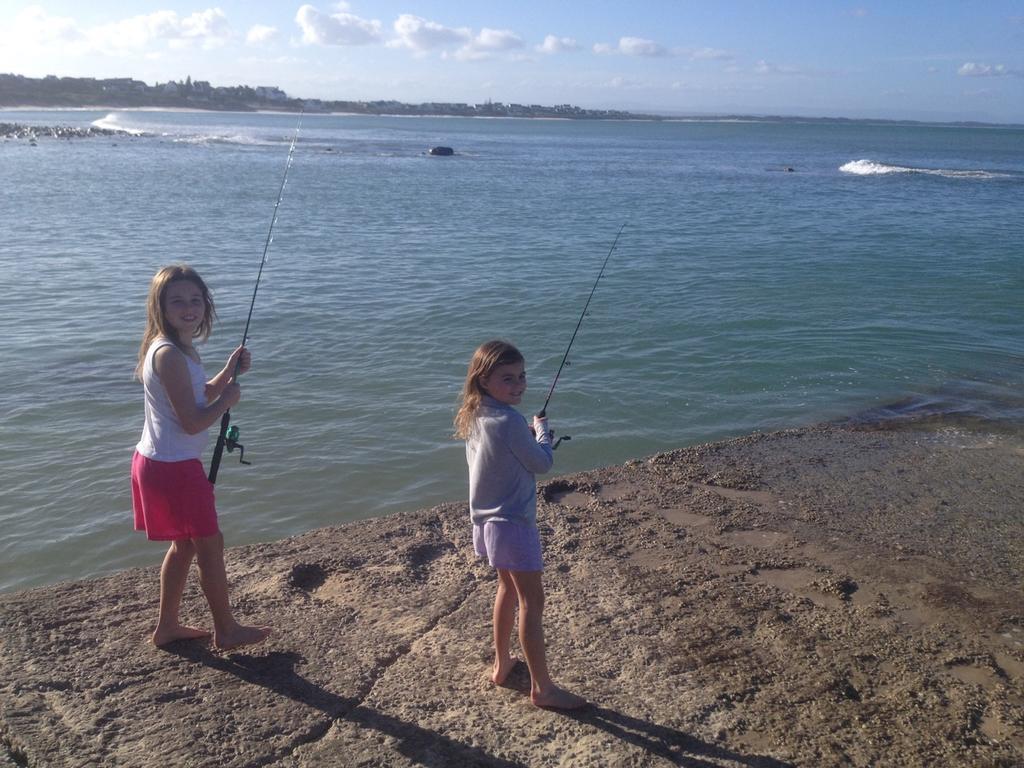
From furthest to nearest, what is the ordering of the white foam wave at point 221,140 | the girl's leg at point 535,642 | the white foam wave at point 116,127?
the white foam wave at point 116,127
the white foam wave at point 221,140
the girl's leg at point 535,642

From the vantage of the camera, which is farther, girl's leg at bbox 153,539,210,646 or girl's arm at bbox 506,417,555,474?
girl's leg at bbox 153,539,210,646

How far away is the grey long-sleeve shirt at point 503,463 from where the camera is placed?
3.12 m

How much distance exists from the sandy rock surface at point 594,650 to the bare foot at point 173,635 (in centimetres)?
4

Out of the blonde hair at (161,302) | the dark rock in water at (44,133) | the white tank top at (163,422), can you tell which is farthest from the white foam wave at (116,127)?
the white tank top at (163,422)

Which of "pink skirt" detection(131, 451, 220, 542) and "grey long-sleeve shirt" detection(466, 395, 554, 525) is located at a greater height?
"grey long-sleeve shirt" detection(466, 395, 554, 525)

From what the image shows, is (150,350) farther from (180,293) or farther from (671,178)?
(671,178)

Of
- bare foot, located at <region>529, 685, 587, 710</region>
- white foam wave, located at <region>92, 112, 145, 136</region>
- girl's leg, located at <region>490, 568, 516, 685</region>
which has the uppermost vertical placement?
white foam wave, located at <region>92, 112, 145, 136</region>

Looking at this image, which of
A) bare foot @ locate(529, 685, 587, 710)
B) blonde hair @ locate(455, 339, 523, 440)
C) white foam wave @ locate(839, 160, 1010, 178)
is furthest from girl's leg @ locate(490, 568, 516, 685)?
white foam wave @ locate(839, 160, 1010, 178)

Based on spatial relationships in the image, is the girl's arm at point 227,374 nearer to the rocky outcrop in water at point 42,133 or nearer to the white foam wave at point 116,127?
the rocky outcrop in water at point 42,133

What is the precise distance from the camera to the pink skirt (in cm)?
342

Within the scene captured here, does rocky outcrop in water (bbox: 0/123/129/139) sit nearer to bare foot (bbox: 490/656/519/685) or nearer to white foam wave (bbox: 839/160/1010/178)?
white foam wave (bbox: 839/160/1010/178)

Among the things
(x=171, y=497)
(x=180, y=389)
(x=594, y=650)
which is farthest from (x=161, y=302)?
(x=594, y=650)

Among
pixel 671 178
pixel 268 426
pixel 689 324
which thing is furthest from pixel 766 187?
pixel 268 426

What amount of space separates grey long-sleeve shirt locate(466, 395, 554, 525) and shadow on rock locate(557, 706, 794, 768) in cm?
79
